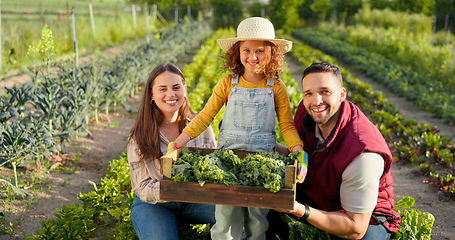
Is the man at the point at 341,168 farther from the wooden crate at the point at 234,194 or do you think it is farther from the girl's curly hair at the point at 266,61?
the girl's curly hair at the point at 266,61

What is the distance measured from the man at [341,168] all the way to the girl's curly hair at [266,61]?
476 millimetres

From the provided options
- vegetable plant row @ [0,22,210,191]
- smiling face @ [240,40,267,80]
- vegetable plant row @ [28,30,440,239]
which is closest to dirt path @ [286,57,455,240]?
vegetable plant row @ [28,30,440,239]

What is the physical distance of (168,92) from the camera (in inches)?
113

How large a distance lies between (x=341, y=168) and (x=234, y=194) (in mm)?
699

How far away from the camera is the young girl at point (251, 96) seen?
9.34ft

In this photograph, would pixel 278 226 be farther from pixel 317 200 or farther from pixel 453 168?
pixel 453 168

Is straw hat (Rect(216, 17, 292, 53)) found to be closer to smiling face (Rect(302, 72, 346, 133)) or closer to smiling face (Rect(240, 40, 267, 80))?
smiling face (Rect(240, 40, 267, 80))

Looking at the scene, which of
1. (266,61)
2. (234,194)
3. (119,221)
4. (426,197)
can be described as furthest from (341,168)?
(426,197)

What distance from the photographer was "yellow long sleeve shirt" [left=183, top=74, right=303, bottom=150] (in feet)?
9.18

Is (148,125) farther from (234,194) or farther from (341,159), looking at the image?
(341,159)

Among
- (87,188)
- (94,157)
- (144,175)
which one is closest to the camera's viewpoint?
(144,175)

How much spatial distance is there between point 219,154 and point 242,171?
0.69ft

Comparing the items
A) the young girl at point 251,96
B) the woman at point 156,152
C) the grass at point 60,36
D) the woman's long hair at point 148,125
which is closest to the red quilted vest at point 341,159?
the young girl at point 251,96

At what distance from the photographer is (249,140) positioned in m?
2.90
